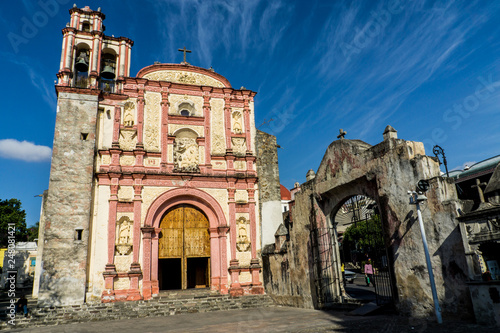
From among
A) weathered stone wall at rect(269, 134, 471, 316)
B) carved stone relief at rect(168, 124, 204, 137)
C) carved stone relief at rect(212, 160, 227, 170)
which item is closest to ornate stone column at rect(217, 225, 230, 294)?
carved stone relief at rect(212, 160, 227, 170)

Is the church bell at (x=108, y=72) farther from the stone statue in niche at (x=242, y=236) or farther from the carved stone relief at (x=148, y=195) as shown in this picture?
the stone statue in niche at (x=242, y=236)

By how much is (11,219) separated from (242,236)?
28.8 m

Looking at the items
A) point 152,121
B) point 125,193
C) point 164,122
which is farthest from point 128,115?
point 125,193

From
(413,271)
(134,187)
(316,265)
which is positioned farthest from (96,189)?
(413,271)

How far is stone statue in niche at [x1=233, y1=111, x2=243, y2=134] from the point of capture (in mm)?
17766

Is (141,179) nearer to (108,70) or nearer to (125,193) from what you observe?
(125,193)

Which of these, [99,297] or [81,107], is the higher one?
[81,107]

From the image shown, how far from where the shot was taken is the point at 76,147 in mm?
14891

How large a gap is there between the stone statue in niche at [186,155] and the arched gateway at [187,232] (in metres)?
1.07

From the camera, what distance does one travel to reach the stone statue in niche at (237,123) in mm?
17766

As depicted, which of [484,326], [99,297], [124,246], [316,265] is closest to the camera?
[484,326]

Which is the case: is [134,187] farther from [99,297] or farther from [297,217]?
[297,217]

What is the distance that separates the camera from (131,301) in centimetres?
1367

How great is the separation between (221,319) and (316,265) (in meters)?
3.69
